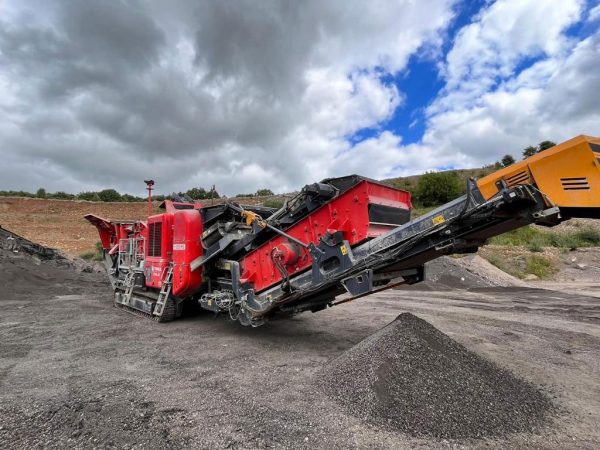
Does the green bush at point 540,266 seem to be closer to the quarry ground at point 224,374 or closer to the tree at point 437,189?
the quarry ground at point 224,374

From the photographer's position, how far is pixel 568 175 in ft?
10.3

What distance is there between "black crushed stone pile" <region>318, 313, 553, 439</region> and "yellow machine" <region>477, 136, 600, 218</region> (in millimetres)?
1848

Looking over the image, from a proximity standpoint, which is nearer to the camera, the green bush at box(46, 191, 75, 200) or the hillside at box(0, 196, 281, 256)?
the hillside at box(0, 196, 281, 256)

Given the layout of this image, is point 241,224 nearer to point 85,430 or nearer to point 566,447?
point 85,430

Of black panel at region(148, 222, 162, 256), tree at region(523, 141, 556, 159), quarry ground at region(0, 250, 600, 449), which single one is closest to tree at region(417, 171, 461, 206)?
tree at region(523, 141, 556, 159)

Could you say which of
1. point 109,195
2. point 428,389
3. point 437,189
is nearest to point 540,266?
point 428,389

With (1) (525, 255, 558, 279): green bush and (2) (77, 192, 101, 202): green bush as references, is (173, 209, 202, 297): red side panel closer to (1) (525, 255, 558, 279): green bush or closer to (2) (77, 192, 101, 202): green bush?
(1) (525, 255, 558, 279): green bush

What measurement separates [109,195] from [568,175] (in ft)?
160

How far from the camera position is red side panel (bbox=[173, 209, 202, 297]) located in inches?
265

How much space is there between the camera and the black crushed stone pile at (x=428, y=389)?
315 cm

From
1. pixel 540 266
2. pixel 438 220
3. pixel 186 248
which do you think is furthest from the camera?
pixel 540 266

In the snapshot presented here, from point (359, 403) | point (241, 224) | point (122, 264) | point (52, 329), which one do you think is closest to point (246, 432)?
point (359, 403)

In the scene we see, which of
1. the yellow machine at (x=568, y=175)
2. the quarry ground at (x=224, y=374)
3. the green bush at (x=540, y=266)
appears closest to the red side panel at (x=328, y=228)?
the quarry ground at (x=224, y=374)

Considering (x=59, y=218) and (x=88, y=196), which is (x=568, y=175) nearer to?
(x=59, y=218)
